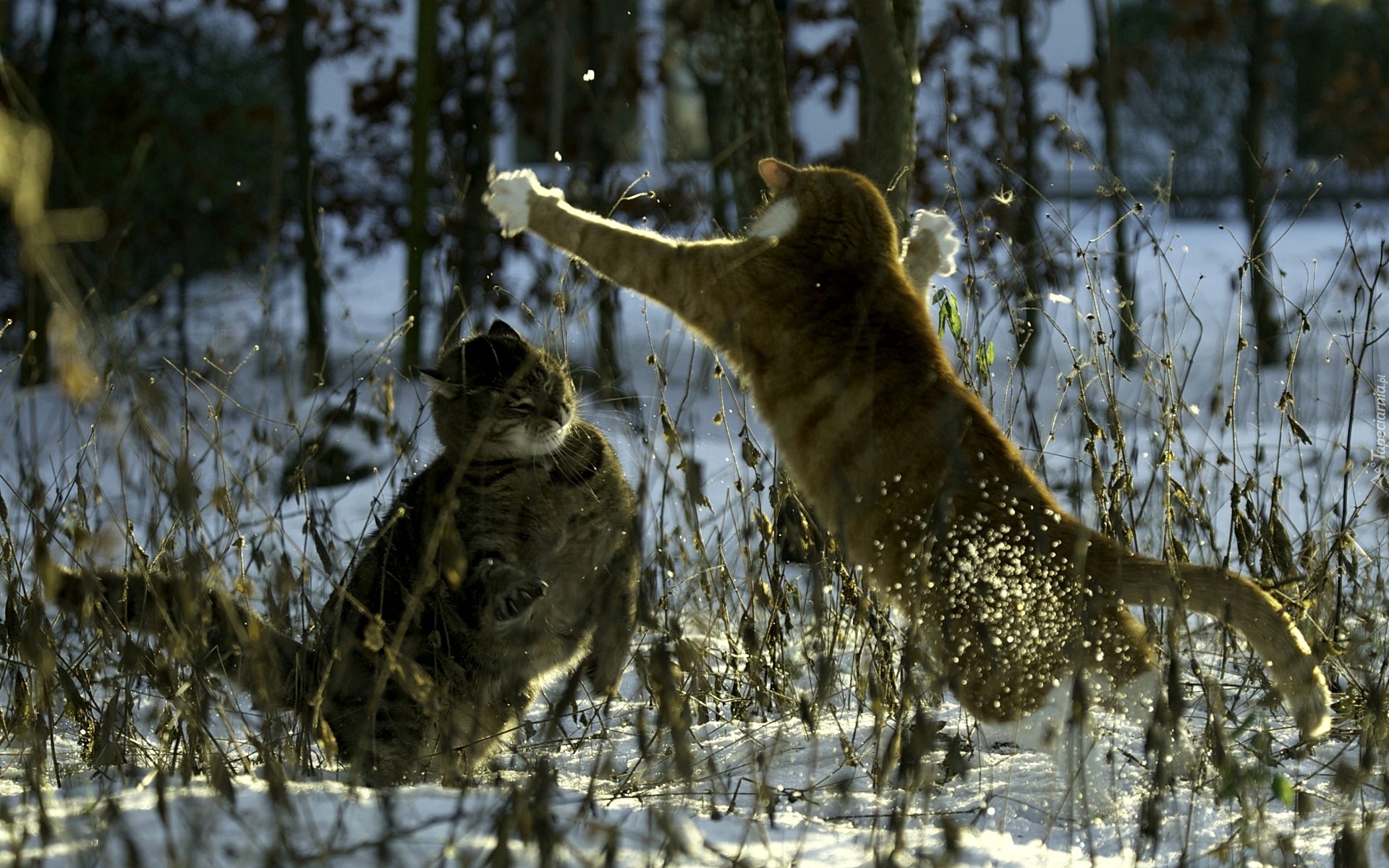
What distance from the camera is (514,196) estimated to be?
11.6 ft

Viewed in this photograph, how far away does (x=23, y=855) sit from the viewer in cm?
178

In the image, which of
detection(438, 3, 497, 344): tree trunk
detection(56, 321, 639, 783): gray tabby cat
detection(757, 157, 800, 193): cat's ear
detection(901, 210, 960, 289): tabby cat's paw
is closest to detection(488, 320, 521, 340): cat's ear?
detection(56, 321, 639, 783): gray tabby cat

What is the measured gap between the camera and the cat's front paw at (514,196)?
3.54 meters

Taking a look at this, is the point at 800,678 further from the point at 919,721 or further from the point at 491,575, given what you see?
the point at 919,721

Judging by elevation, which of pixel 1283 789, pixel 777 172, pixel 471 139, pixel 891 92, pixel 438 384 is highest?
pixel 471 139

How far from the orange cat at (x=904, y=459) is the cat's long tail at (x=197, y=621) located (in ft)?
3.07

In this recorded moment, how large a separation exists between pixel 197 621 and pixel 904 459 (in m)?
1.53

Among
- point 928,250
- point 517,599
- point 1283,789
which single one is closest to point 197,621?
point 517,599

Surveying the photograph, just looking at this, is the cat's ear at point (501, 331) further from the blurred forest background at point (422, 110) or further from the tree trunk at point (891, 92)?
the blurred forest background at point (422, 110)

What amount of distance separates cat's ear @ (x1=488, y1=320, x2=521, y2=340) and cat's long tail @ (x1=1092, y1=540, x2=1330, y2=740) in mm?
1727

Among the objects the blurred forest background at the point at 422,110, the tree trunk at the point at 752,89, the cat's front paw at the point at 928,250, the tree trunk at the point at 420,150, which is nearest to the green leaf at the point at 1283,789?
the cat's front paw at the point at 928,250

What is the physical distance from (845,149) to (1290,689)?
695 cm

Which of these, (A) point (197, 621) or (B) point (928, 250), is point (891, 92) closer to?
(B) point (928, 250)

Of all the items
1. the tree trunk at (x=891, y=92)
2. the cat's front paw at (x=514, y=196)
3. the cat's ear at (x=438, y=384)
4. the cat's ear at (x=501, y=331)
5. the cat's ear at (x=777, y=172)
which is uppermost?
the tree trunk at (x=891, y=92)
